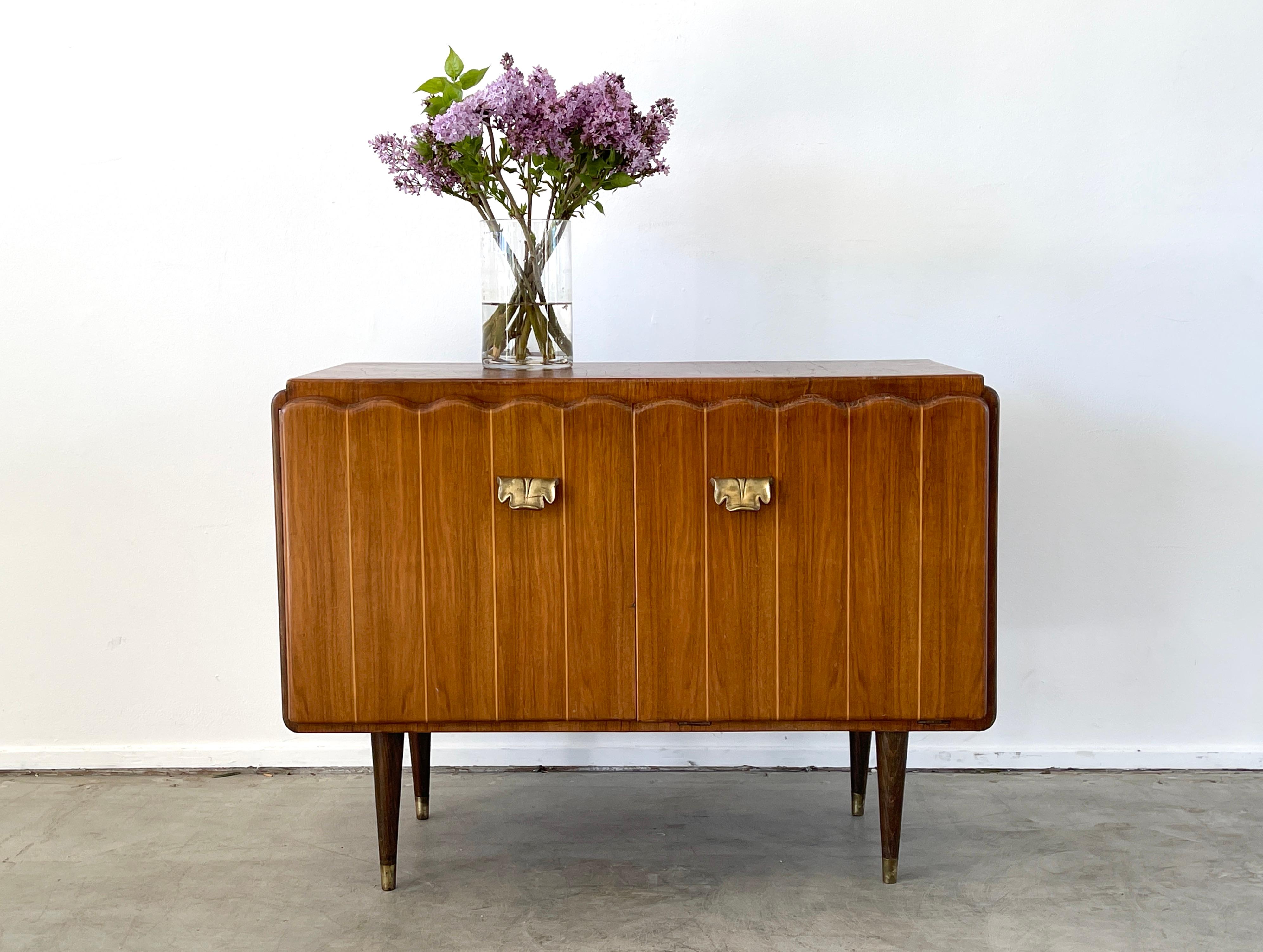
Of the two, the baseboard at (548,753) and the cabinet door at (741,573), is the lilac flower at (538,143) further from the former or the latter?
the baseboard at (548,753)

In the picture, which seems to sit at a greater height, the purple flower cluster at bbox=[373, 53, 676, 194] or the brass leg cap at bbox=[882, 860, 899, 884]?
the purple flower cluster at bbox=[373, 53, 676, 194]

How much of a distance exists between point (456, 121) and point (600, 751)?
53.1 inches

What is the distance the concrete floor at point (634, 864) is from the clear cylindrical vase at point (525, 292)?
2.87 feet

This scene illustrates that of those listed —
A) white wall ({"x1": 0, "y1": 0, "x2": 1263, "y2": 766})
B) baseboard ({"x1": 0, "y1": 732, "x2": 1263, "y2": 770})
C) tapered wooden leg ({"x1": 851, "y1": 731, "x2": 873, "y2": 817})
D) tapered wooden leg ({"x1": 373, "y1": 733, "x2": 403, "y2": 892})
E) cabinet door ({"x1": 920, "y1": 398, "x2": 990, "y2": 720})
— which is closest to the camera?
cabinet door ({"x1": 920, "y1": 398, "x2": 990, "y2": 720})

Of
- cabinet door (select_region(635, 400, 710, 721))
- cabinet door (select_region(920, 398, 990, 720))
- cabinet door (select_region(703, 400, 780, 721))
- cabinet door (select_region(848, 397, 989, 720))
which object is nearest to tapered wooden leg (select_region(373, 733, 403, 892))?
cabinet door (select_region(635, 400, 710, 721))

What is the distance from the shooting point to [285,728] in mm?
2467

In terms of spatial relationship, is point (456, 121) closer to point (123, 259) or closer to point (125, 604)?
point (123, 259)

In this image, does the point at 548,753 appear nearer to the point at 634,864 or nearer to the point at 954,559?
the point at 634,864

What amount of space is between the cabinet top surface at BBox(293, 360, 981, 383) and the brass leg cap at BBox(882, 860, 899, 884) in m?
0.80

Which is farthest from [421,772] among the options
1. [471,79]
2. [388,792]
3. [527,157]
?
[471,79]

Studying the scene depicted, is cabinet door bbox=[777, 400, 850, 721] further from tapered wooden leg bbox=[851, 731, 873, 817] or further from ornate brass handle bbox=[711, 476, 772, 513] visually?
tapered wooden leg bbox=[851, 731, 873, 817]

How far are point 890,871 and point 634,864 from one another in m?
0.43

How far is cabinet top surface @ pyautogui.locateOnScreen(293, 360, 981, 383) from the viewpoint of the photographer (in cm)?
168

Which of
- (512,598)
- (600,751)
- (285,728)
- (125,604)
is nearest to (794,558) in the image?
(512,598)
